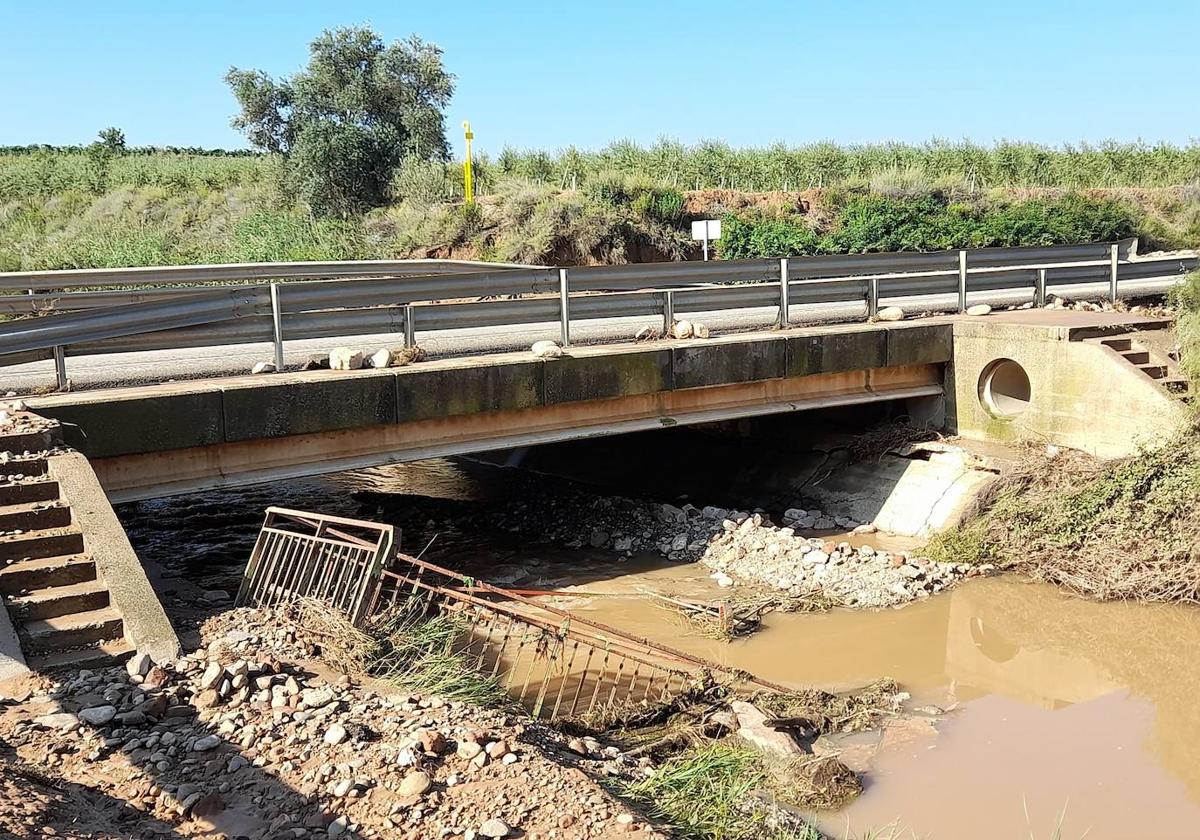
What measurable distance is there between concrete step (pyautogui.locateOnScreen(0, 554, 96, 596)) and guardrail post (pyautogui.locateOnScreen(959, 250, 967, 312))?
11.9m

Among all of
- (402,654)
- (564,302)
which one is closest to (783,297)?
(564,302)

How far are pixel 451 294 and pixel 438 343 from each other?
1352 millimetres

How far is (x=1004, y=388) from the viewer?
48.0 feet

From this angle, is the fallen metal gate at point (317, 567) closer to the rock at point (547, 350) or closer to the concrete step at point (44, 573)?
the concrete step at point (44, 573)

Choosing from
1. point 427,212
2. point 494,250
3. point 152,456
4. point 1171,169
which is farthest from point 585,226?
point 1171,169

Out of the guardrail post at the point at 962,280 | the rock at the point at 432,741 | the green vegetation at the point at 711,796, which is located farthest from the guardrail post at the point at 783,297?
the rock at the point at 432,741

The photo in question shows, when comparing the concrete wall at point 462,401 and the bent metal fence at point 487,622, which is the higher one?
the concrete wall at point 462,401

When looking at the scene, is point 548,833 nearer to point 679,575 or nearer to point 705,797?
point 705,797

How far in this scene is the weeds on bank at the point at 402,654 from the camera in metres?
6.82

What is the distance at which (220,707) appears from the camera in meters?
6.11

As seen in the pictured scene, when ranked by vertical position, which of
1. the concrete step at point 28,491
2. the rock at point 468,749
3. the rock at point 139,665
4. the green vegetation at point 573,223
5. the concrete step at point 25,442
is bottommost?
the rock at point 468,749

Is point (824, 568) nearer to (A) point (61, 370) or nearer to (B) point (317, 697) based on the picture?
(B) point (317, 697)

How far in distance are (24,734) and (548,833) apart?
9.82 feet

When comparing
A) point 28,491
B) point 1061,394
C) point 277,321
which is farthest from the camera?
point 1061,394
